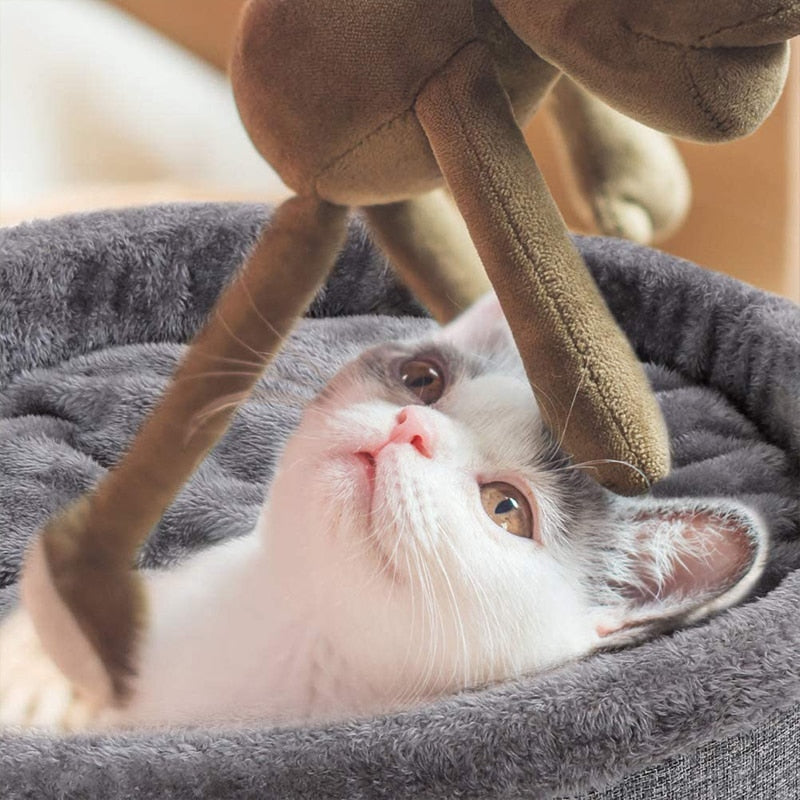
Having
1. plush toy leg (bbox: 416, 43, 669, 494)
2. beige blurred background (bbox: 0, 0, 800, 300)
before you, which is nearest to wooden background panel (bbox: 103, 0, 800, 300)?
beige blurred background (bbox: 0, 0, 800, 300)

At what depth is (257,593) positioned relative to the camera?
0.52 meters

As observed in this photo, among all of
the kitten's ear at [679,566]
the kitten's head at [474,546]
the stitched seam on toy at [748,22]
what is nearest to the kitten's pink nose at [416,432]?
the kitten's head at [474,546]

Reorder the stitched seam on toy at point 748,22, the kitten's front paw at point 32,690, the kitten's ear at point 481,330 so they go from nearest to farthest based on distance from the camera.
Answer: the stitched seam on toy at point 748,22 → the kitten's front paw at point 32,690 → the kitten's ear at point 481,330

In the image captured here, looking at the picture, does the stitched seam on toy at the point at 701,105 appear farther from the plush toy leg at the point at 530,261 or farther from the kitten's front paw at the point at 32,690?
the kitten's front paw at the point at 32,690

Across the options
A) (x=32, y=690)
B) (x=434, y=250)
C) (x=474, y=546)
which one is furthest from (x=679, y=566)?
(x=32, y=690)

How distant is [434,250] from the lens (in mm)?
556

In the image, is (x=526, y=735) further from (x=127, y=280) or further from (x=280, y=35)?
(x=127, y=280)

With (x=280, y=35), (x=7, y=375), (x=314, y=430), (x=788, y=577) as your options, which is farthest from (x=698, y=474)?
(x=7, y=375)

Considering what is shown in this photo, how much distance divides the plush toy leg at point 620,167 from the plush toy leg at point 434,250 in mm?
89

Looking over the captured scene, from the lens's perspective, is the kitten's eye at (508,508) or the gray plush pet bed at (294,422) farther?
the kitten's eye at (508,508)

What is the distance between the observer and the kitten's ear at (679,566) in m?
0.49

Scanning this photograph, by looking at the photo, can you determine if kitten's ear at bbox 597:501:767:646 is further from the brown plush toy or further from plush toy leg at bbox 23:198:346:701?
plush toy leg at bbox 23:198:346:701

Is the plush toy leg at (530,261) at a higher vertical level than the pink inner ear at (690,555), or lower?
higher

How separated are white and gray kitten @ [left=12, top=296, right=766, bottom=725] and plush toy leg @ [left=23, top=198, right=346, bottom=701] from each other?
13 millimetres
